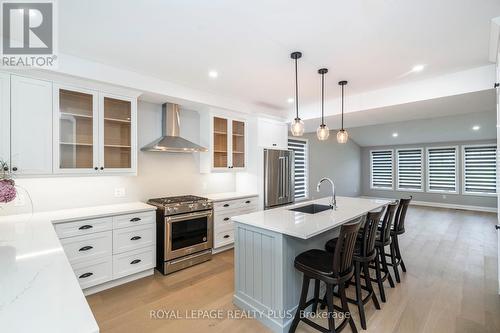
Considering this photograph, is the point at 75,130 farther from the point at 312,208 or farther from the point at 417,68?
the point at 417,68

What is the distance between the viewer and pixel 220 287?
9.54 feet

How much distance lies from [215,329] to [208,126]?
290cm

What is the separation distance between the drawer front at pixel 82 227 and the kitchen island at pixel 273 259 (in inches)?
61.1

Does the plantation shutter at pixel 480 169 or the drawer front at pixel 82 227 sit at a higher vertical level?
the plantation shutter at pixel 480 169

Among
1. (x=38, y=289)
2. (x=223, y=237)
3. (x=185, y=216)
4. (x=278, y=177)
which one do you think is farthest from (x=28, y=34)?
(x=278, y=177)

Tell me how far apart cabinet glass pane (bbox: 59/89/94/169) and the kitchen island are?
2.00 m

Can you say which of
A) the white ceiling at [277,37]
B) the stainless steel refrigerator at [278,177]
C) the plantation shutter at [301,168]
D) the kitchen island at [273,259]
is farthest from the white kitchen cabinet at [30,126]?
the plantation shutter at [301,168]

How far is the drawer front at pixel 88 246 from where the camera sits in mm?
2539

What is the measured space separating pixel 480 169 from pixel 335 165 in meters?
4.48

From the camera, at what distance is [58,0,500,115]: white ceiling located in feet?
6.06

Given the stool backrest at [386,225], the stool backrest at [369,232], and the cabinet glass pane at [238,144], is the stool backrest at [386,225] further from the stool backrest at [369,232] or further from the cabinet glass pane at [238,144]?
the cabinet glass pane at [238,144]

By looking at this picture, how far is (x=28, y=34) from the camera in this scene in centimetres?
220

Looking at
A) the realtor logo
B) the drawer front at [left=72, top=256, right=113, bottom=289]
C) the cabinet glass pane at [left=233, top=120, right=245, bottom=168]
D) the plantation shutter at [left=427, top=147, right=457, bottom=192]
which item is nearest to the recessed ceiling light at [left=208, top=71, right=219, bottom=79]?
Answer: the cabinet glass pane at [left=233, top=120, right=245, bottom=168]

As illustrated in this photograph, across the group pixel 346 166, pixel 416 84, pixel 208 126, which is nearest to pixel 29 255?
pixel 208 126
